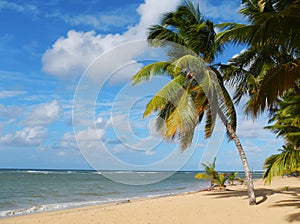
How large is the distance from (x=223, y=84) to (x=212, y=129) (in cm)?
163

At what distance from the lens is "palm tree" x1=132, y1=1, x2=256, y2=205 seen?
1013 cm

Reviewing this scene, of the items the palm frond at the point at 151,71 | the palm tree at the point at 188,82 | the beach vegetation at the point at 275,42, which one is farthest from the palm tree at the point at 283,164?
the palm frond at the point at 151,71

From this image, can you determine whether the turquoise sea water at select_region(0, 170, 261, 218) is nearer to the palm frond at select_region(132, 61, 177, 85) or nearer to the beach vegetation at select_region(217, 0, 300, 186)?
the palm frond at select_region(132, 61, 177, 85)

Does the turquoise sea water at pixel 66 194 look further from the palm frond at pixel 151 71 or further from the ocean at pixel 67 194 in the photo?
the palm frond at pixel 151 71

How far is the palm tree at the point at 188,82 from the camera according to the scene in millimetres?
10133

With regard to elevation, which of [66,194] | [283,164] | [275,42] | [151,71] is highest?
[151,71]

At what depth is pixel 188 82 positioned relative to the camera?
11539mm

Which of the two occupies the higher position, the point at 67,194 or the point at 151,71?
the point at 151,71

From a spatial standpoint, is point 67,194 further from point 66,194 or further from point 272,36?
point 272,36

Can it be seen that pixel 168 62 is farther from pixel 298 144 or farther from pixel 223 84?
pixel 298 144

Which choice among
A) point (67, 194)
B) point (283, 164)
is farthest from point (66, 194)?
point (283, 164)

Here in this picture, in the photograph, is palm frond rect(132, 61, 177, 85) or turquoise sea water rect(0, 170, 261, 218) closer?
palm frond rect(132, 61, 177, 85)

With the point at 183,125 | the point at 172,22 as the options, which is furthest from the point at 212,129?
the point at 172,22

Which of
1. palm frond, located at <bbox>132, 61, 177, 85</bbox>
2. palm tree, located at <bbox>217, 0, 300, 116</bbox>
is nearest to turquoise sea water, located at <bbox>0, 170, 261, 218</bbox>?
palm frond, located at <bbox>132, 61, 177, 85</bbox>
